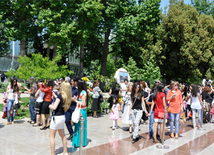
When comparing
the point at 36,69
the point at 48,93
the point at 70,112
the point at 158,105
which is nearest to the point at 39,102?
the point at 48,93

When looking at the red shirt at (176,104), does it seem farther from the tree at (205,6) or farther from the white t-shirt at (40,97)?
the tree at (205,6)

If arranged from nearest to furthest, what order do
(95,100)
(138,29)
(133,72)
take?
(95,100) → (133,72) → (138,29)

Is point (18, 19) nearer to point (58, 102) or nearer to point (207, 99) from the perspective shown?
point (207, 99)

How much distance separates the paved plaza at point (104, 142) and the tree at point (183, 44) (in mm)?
20208

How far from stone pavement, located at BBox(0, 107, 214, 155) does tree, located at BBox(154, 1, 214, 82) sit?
796 inches

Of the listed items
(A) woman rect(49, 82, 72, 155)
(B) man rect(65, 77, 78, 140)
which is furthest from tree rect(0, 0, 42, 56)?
(A) woman rect(49, 82, 72, 155)

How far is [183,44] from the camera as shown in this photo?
2836 centimetres

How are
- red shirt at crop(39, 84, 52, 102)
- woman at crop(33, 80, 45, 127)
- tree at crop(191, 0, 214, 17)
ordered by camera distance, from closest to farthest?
red shirt at crop(39, 84, 52, 102), woman at crop(33, 80, 45, 127), tree at crop(191, 0, 214, 17)

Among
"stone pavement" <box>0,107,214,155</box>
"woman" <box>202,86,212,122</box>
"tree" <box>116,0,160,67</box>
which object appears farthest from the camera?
"tree" <box>116,0,160,67</box>

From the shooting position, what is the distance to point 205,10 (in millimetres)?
47625

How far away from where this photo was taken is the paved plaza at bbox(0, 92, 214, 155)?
20.3 ft

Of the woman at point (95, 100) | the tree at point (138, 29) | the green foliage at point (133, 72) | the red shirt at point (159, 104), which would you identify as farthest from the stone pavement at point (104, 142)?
the tree at point (138, 29)

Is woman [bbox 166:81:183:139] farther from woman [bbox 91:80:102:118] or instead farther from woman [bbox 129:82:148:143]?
woman [bbox 91:80:102:118]

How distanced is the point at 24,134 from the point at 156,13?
24836 mm
